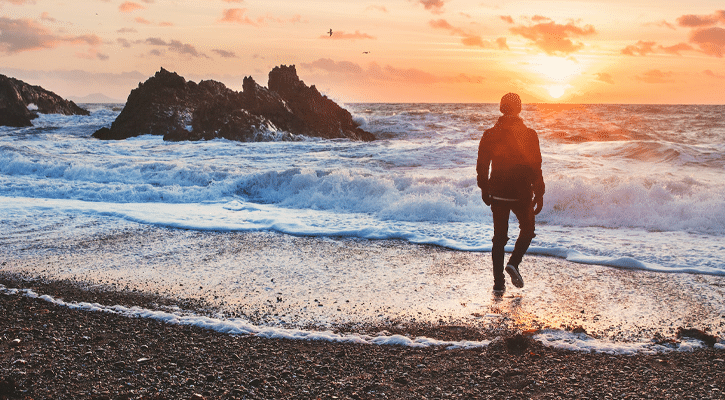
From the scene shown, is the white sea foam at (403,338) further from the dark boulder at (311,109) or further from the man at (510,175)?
the dark boulder at (311,109)

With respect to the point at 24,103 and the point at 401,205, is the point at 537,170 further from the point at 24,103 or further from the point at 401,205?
the point at 24,103

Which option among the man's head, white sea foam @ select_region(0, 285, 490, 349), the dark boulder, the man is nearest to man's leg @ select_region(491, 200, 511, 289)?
the man

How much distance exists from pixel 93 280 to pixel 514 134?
4604mm

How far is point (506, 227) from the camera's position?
4.86 m

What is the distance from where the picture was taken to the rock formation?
27781 millimetres

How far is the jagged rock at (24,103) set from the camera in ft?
132

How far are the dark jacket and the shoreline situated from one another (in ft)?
5.34

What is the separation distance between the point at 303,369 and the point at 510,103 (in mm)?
3085

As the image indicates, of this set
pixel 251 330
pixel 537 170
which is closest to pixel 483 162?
pixel 537 170

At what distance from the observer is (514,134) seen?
4.58m

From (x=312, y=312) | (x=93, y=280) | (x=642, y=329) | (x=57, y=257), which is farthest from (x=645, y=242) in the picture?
(x=57, y=257)

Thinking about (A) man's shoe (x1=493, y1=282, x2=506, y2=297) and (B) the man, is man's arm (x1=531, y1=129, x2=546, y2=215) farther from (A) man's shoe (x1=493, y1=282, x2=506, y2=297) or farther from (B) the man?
(A) man's shoe (x1=493, y1=282, x2=506, y2=297)

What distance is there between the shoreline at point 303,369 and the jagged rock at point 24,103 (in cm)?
4476

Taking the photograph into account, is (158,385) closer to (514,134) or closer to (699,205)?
(514,134)
